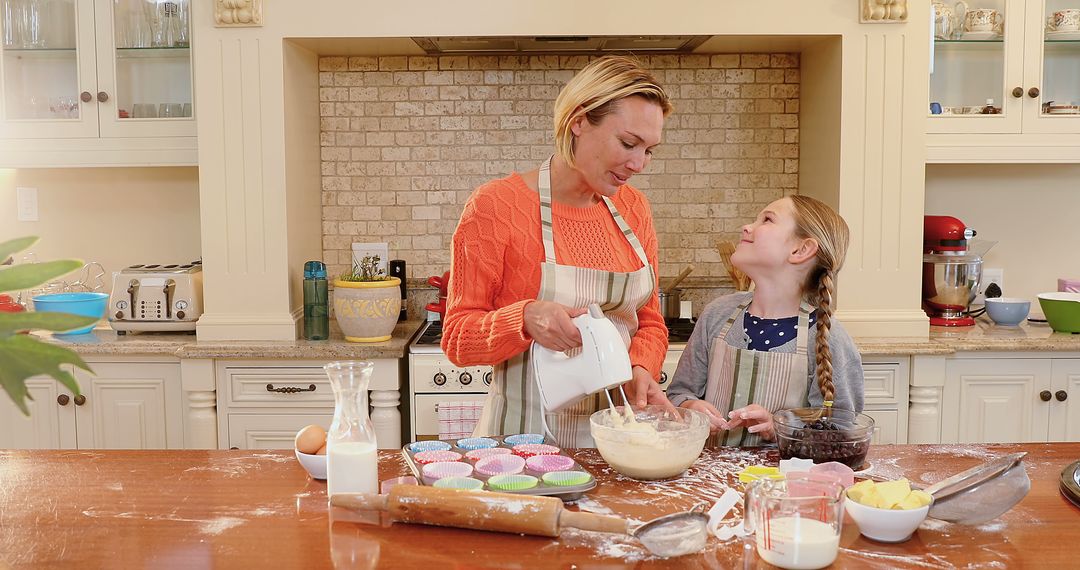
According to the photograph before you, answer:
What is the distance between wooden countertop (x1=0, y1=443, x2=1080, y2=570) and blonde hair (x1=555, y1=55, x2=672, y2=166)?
712mm

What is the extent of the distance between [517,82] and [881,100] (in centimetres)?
137

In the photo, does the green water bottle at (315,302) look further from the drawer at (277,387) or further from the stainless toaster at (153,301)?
the stainless toaster at (153,301)

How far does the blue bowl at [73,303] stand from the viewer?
3.39 meters

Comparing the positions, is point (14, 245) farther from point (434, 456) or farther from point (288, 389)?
point (288, 389)

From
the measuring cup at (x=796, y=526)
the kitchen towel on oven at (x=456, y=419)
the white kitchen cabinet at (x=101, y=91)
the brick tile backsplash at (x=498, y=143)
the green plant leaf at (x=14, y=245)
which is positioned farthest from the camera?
the brick tile backsplash at (x=498, y=143)

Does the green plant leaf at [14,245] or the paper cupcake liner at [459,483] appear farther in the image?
the paper cupcake liner at [459,483]

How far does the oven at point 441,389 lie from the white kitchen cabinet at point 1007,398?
99 centimetres

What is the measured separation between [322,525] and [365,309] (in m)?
1.83

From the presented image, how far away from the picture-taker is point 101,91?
349 cm

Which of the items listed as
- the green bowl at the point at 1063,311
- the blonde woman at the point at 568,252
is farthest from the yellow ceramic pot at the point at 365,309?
the green bowl at the point at 1063,311

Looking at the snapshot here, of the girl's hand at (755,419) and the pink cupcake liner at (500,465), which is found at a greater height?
the girl's hand at (755,419)

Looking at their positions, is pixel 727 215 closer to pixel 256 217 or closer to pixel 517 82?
pixel 517 82

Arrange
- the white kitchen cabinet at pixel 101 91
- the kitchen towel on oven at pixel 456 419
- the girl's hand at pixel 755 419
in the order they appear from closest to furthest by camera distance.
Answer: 1. the girl's hand at pixel 755 419
2. the kitchen towel on oven at pixel 456 419
3. the white kitchen cabinet at pixel 101 91

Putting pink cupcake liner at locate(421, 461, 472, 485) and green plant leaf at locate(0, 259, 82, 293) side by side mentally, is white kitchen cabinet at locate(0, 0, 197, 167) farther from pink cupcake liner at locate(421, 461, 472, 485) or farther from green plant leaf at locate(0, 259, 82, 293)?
green plant leaf at locate(0, 259, 82, 293)
